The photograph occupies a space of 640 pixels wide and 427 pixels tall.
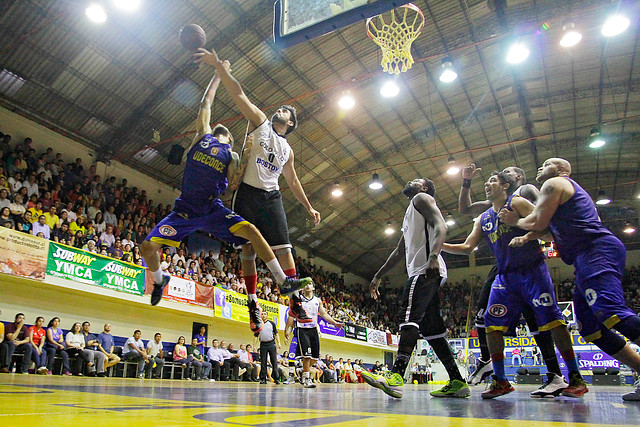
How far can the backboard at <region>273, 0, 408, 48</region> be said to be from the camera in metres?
4.95

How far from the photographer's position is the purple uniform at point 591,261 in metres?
3.07

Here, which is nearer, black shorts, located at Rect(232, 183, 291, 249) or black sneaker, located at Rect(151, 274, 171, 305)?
black shorts, located at Rect(232, 183, 291, 249)

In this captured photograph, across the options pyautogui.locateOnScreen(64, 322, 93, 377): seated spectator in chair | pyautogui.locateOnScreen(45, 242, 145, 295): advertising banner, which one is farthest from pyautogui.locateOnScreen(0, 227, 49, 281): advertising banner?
pyautogui.locateOnScreen(64, 322, 93, 377): seated spectator in chair

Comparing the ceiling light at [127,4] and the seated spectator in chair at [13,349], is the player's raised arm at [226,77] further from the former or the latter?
the seated spectator in chair at [13,349]

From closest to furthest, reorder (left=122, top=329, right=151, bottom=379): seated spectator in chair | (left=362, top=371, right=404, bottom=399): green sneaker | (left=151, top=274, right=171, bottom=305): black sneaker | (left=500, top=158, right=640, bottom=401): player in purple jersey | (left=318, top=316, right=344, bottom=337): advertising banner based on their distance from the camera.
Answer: (left=500, top=158, right=640, bottom=401): player in purple jersey
(left=362, top=371, right=404, bottom=399): green sneaker
(left=151, top=274, right=171, bottom=305): black sneaker
(left=122, top=329, right=151, bottom=379): seated spectator in chair
(left=318, top=316, right=344, bottom=337): advertising banner

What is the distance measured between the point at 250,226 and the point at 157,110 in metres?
12.6

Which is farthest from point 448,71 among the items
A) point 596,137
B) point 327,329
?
point 327,329

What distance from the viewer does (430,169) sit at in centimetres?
2452

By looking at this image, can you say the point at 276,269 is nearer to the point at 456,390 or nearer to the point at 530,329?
the point at 456,390

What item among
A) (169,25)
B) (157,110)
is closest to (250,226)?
(169,25)

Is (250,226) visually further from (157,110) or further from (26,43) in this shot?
(157,110)

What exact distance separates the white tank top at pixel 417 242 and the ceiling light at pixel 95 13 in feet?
33.4

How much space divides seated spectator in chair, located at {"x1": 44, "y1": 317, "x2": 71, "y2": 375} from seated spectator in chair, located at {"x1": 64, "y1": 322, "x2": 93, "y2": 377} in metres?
0.16

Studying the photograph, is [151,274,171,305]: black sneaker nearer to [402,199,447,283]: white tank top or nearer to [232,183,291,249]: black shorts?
[232,183,291,249]: black shorts
